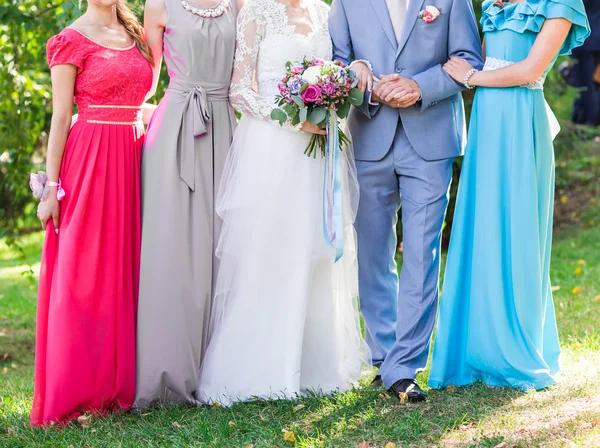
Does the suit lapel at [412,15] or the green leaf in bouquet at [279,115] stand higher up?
the suit lapel at [412,15]

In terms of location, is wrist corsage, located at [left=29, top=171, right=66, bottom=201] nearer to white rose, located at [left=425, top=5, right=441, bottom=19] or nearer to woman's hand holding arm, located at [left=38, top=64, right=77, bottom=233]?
woman's hand holding arm, located at [left=38, top=64, right=77, bottom=233]

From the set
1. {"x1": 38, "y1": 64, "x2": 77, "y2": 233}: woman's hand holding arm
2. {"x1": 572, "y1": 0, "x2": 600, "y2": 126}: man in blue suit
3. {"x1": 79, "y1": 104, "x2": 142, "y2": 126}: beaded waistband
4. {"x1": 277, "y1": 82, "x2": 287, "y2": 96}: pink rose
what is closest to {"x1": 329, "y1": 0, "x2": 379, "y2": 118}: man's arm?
{"x1": 277, "y1": 82, "x2": 287, "y2": 96}: pink rose

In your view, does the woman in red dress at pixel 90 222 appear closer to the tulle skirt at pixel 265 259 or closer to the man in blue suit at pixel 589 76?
the tulle skirt at pixel 265 259

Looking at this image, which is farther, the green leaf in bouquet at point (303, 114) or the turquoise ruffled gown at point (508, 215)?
the turquoise ruffled gown at point (508, 215)

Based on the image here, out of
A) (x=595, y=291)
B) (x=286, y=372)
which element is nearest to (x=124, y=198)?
(x=286, y=372)

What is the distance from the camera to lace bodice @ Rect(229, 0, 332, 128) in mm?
4250

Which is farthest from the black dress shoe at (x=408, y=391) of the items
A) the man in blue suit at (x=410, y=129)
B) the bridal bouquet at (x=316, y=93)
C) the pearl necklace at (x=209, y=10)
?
the pearl necklace at (x=209, y=10)

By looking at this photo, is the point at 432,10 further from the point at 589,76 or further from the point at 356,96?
the point at 589,76

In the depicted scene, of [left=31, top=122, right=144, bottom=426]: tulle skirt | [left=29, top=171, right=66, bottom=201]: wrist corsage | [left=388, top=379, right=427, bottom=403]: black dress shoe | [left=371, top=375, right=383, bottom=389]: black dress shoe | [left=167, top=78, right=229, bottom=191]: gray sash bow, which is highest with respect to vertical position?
[left=167, top=78, right=229, bottom=191]: gray sash bow

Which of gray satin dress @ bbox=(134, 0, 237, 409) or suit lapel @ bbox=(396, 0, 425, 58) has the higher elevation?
suit lapel @ bbox=(396, 0, 425, 58)

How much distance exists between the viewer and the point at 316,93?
3.96 metres

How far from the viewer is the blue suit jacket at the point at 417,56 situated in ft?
13.6

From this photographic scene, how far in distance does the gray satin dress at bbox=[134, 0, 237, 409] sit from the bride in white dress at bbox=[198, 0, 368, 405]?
109mm

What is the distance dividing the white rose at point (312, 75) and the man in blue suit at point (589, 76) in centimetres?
934
